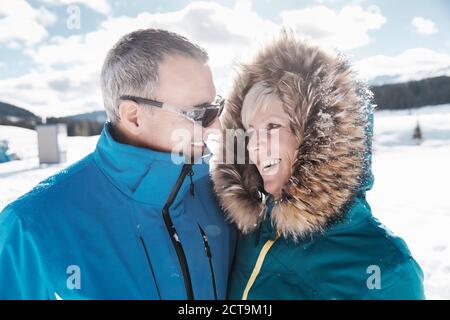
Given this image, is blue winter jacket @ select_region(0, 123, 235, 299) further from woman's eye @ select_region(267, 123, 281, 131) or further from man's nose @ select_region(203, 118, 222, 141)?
woman's eye @ select_region(267, 123, 281, 131)

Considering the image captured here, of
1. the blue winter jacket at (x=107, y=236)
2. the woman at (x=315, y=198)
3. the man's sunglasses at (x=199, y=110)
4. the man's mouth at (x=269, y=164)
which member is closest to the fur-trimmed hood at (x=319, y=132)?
the woman at (x=315, y=198)

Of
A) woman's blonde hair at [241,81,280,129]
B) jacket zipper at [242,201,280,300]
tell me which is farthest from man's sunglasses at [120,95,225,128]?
jacket zipper at [242,201,280,300]

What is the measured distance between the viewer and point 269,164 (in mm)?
1735

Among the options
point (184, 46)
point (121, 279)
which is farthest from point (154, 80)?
point (121, 279)

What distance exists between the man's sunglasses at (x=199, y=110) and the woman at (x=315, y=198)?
217 mm

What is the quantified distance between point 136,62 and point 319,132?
0.88 meters

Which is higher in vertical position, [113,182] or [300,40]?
[300,40]

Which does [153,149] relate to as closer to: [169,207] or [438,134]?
[169,207]

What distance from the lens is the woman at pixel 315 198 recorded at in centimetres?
138

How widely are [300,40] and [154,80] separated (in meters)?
0.71

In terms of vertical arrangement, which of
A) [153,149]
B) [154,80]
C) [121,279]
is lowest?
[121,279]

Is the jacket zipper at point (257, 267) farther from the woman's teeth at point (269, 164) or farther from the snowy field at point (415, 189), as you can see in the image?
the snowy field at point (415, 189)
